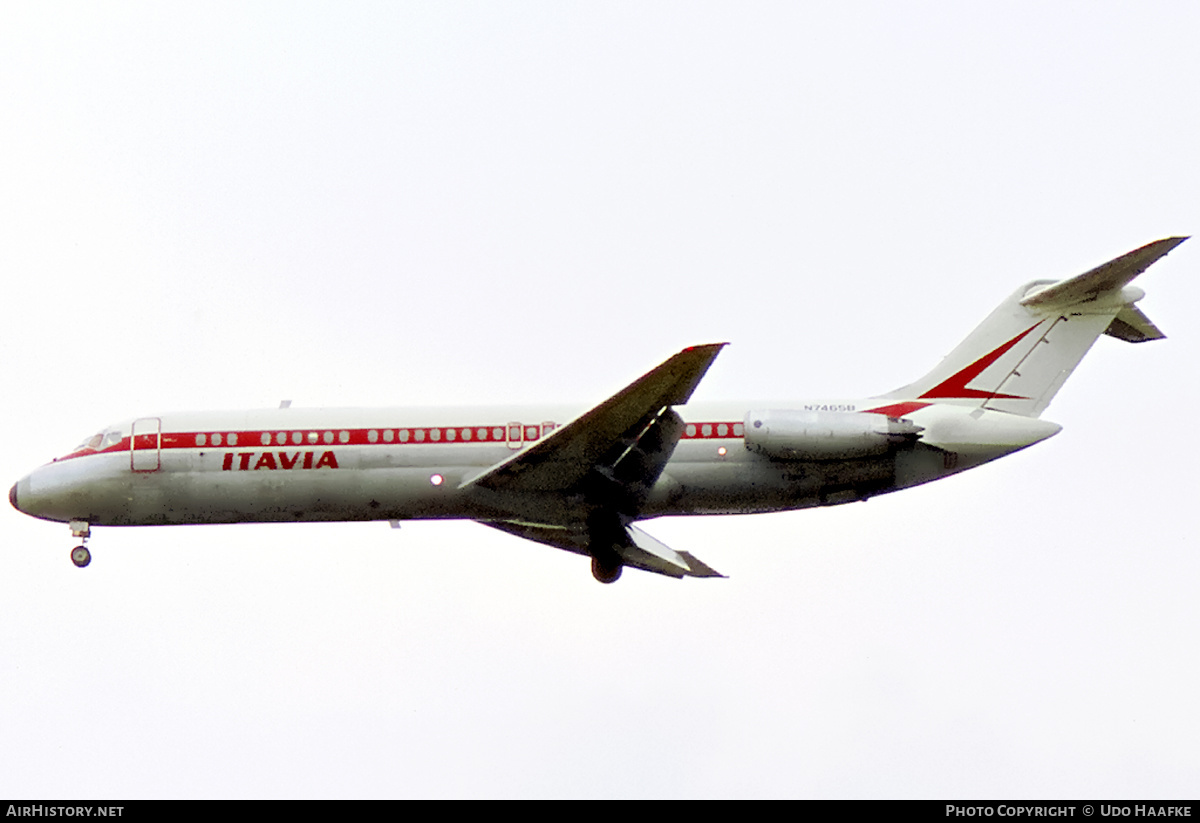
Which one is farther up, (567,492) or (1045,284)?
(1045,284)

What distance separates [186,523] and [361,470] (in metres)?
3.26

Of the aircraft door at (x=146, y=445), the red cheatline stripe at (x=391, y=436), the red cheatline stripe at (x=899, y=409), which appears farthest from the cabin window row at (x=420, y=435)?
the red cheatline stripe at (x=899, y=409)

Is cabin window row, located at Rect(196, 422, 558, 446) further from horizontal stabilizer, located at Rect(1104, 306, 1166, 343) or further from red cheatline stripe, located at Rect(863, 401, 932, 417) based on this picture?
horizontal stabilizer, located at Rect(1104, 306, 1166, 343)

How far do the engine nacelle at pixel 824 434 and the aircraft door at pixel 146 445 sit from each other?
9804mm

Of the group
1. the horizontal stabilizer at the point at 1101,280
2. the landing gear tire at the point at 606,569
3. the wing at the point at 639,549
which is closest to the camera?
the horizontal stabilizer at the point at 1101,280

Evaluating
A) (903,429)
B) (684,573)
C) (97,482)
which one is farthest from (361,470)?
(903,429)

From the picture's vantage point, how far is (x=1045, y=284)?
3028 centimetres

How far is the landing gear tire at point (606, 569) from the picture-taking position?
30734 mm

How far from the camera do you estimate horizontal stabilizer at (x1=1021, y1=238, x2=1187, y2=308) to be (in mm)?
27922

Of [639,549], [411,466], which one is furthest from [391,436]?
[639,549]

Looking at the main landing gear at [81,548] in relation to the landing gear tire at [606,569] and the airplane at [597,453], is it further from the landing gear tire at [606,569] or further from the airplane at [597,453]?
the landing gear tire at [606,569]

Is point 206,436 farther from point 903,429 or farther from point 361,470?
point 903,429

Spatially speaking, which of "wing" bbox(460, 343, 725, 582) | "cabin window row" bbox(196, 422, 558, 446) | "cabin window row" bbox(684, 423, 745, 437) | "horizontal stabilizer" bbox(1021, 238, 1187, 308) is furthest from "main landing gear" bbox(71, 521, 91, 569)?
"horizontal stabilizer" bbox(1021, 238, 1187, 308)
